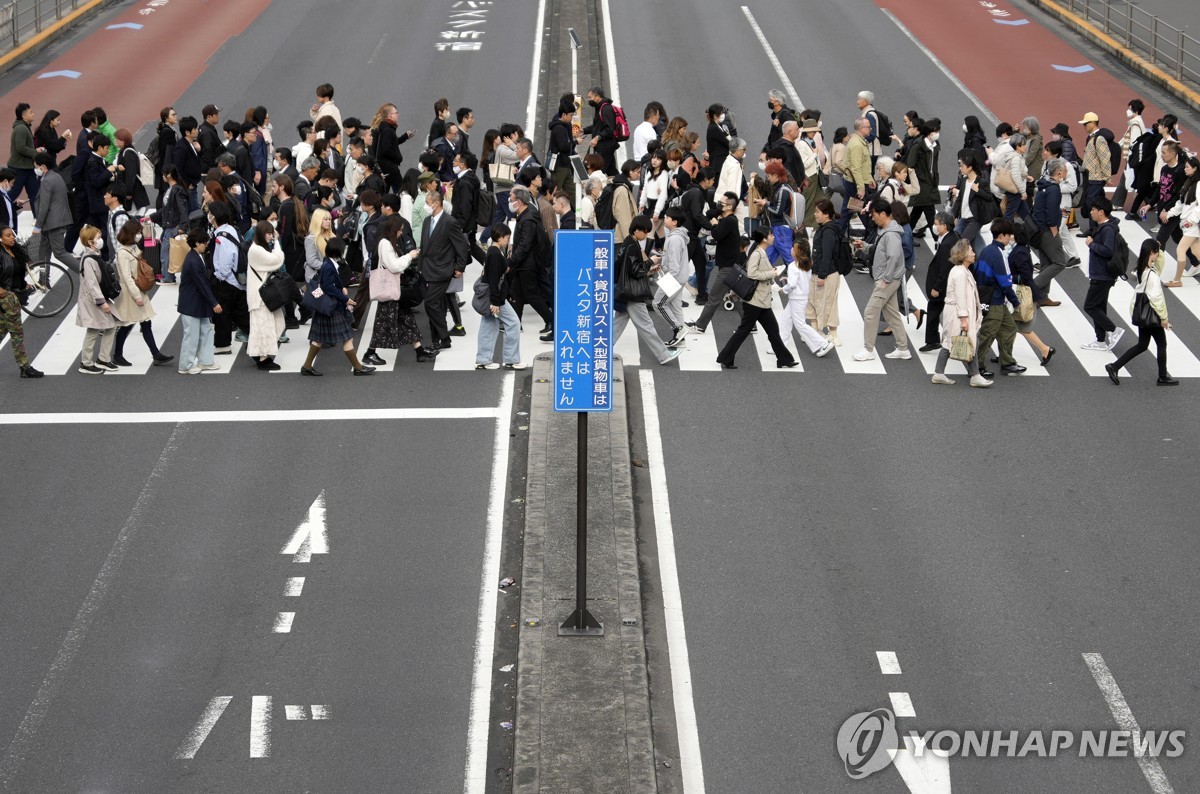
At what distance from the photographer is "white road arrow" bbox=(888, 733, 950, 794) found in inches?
386

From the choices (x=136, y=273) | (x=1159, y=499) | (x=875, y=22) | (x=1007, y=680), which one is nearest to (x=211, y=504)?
(x=136, y=273)

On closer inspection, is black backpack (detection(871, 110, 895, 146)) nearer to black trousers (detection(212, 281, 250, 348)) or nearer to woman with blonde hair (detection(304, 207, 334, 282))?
woman with blonde hair (detection(304, 207, 334, 282))

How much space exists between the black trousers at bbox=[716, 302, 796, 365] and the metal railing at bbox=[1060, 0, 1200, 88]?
1573 cm

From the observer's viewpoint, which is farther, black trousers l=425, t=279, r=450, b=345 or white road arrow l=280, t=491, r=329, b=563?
black trousers l=425, t=279, r=450, b=345

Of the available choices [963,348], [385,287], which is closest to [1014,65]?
[963,348]

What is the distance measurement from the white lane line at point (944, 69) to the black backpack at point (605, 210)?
1176 cm

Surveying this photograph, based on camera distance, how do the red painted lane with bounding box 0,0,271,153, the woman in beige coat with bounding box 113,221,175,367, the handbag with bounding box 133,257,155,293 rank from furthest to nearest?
the red painted lane with bounding box 0,0,271,153, the handbag with bounding box 133,257,155,293, the woman in beige coat with bounding box 113,221,175,367

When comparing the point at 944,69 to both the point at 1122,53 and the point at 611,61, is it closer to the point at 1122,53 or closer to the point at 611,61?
the point at 1122,53

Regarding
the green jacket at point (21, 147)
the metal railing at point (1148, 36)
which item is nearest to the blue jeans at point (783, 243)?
the green jacket at point (21, 147)

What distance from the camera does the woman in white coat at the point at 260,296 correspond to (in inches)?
668

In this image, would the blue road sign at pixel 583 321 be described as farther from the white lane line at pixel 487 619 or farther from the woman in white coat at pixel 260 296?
the woman in white coat at pixel 260 296

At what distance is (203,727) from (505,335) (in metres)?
7.62

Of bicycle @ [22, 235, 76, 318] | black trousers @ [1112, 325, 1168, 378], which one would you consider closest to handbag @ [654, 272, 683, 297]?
black trousers @ [1112, 325, 1168, 378]

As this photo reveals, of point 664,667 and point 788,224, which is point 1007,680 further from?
point 788,224
